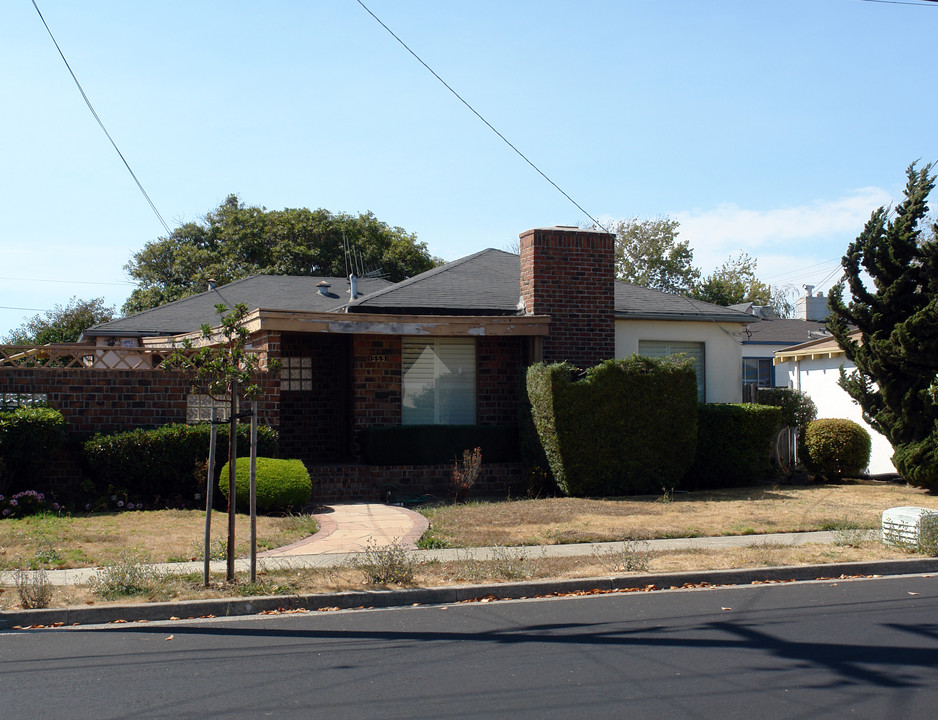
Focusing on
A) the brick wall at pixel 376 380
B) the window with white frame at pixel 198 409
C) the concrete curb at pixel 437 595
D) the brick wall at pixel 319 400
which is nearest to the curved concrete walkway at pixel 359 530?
the concrete curb at pixel 437 595

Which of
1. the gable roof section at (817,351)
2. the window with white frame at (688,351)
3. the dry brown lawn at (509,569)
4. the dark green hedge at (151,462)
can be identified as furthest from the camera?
the gable roof section at (817,351)

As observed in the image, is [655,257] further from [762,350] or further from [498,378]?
[498,378]

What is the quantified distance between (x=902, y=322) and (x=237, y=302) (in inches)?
606

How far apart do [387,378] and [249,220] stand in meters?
25.5

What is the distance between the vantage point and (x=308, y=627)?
7086mm

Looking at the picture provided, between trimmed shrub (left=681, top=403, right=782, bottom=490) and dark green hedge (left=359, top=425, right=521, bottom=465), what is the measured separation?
3392 millimetres

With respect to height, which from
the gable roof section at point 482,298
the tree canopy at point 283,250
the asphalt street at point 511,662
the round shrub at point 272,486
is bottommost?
the asphalt street at point 511,662

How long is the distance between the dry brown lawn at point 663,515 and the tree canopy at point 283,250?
84.7 ft

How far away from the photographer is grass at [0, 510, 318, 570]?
9.33 meters

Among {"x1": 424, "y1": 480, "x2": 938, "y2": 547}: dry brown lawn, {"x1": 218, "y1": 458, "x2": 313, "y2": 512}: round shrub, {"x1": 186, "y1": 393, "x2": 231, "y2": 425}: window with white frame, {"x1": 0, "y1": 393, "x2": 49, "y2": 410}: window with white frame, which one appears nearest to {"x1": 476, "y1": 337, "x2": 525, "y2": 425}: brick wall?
{"x1": 424, "y1": 480, "x2": 938, "y2": 547}: dry brown lawn

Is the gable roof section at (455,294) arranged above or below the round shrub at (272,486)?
above

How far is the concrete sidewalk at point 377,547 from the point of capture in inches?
352

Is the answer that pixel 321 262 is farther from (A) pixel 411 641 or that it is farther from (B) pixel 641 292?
(A) pixel 411 641

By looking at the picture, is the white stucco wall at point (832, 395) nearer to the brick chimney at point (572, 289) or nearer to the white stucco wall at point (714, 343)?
Answer: the white stucco wall at point (714, 343)
